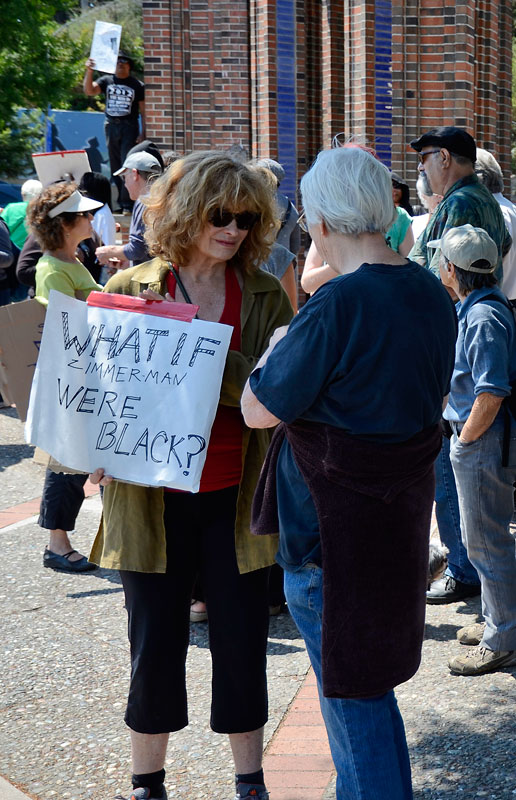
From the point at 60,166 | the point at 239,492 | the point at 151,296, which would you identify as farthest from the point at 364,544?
the point at 60,166

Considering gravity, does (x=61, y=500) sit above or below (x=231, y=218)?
below

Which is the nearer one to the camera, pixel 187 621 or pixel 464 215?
pixel 187 621

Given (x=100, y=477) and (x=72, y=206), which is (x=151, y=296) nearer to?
(x=100, y=477)

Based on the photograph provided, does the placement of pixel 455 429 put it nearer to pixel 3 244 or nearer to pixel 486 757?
pixel 486 757

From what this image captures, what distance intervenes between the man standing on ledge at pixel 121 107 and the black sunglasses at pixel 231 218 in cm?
1114

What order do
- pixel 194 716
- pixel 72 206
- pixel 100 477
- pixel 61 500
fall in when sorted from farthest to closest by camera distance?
pixel 61 500 → pixel 72 206 → pixel 194 716 → pixel 100 477

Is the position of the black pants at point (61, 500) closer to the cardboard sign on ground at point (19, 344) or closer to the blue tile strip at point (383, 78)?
the cardboard sign on ground at point (19, 344)

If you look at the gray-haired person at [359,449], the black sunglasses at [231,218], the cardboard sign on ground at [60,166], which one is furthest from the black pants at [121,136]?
the gray-haired person at [359,449]

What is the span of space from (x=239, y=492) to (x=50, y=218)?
2.78 m

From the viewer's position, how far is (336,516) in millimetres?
2334

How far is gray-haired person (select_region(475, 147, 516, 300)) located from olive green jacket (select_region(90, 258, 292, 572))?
111 inches

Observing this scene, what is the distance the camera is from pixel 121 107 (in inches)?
548

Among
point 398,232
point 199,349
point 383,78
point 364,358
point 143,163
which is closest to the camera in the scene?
point 364,358

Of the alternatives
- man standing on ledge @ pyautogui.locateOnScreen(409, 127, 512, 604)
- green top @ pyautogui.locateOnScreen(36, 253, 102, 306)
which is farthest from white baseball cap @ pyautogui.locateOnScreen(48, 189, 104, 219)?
man standing on ledge @ pyautogui.locateOnScreen(409, 127, 512, 604)
